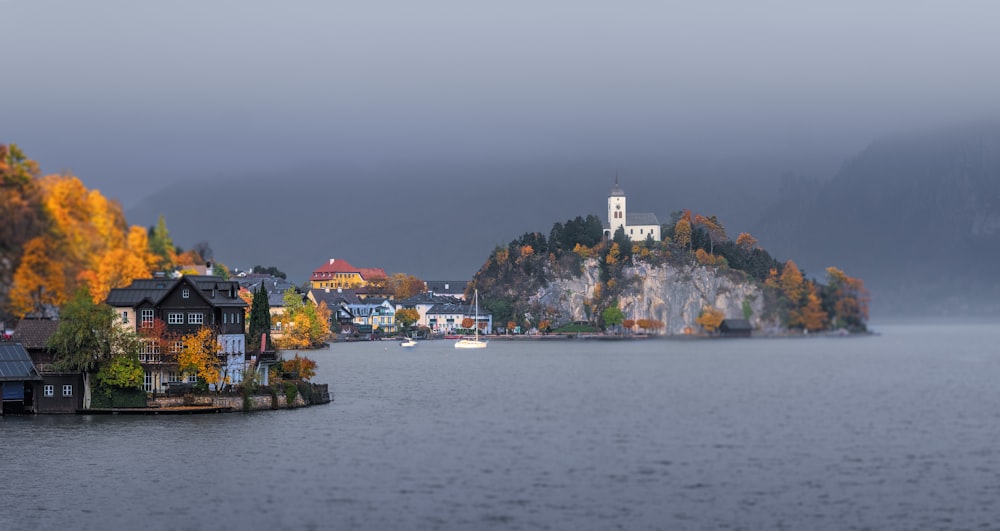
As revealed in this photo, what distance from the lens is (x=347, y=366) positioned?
125m

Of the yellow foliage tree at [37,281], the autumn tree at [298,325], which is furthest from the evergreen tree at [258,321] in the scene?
the autumn tree at [298,325]

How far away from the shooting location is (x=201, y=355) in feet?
209

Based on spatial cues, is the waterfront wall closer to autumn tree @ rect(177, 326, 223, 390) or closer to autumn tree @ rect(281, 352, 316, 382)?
autumn tree @ rect(177, 326, 223, 390)

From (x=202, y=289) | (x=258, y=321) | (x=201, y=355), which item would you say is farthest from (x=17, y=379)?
(x=258, y=321)

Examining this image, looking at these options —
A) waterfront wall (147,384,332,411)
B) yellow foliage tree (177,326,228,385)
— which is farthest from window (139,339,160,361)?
waterfront wall (147,384,332,411)

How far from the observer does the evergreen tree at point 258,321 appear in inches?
2960

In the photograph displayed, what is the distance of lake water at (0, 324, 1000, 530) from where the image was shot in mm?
38031

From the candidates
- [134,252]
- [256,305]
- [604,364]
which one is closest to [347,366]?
[604,364]

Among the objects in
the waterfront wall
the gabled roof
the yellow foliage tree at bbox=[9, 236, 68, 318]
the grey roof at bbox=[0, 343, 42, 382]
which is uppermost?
the yellow foliage tree at bbox=[9, 236, 68, 318]

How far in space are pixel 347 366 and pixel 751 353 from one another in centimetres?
7233

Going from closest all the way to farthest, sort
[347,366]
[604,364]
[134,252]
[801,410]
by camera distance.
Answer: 1. [134,252]
2. [801,410]
3. [347,366]
4. [604,364]

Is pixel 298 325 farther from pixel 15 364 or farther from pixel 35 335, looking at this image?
pixel 35 335

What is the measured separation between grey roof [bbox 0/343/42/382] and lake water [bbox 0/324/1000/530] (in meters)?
2.38

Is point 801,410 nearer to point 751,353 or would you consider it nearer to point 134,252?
point 134,252
